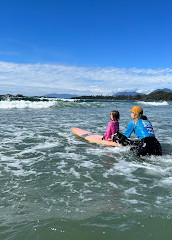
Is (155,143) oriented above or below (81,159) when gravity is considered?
above

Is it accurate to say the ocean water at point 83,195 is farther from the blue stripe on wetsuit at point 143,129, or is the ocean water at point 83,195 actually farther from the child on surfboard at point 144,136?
the blue stripe on wetsuit at point 143,129

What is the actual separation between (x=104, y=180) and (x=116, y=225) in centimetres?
160

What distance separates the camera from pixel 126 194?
3.57m

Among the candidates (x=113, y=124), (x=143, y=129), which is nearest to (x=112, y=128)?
(x=113, y=124)

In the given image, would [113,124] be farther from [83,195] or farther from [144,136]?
[83,195]

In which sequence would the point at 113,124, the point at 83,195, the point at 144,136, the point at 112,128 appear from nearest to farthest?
the point at 83,195
the point at 144,136
the point at 113,124
the point at 112,128

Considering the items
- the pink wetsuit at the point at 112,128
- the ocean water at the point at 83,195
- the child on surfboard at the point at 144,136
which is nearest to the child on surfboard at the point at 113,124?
the pink wetsuit at the point at 112,128

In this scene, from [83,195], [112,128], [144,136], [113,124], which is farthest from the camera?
[112,128]

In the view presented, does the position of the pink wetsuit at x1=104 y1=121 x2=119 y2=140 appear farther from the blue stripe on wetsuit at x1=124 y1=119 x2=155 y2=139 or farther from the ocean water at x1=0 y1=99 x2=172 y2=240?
the blue stripe on wetsuit at x1=124 y1=119 x2=155 y2=139

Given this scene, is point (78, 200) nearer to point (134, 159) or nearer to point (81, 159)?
point (81, 159)

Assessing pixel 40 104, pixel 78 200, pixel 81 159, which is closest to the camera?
pixel 78 200

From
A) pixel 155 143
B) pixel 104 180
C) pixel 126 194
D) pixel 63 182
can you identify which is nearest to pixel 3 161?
pixel 63 182

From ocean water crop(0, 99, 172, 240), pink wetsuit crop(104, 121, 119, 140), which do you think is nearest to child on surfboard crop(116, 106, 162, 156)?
ocean water crop(0, 99, 172, 240)

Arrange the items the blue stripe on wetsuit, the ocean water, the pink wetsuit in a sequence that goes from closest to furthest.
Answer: the ocean water → the blue stripe on wetsuit → the pink wetsuit
